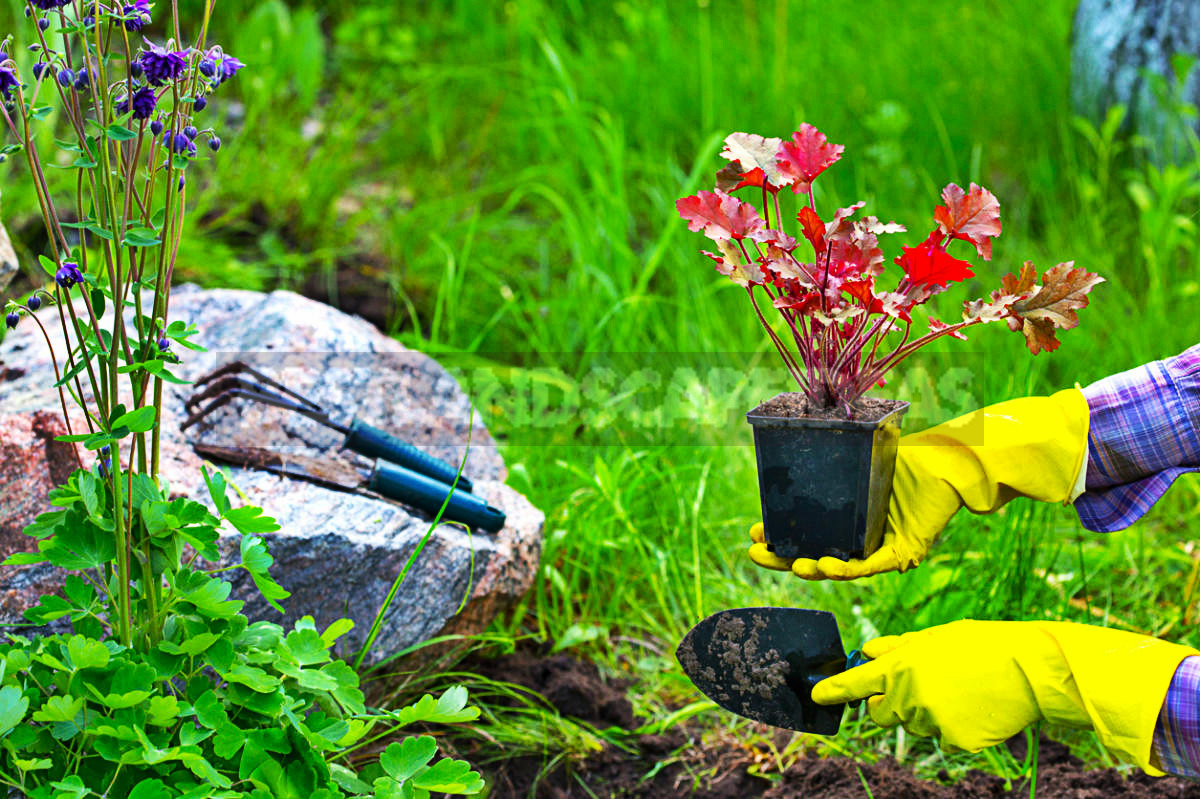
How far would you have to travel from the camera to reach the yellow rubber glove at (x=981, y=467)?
4.26 feet

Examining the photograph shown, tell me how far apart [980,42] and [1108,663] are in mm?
3608

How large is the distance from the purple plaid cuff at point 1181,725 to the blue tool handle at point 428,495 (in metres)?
1.09

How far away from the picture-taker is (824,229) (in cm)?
120

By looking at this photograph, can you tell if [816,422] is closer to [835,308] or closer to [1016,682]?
[835,308]

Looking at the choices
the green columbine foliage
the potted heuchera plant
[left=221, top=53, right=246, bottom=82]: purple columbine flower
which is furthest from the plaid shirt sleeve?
[left=221, top=53, right=246, bottom=82]: purple columbine flower

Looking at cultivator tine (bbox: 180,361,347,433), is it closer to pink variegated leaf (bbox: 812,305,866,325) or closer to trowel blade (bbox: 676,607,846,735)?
trowel blade (bbox: 676,607,846,735)

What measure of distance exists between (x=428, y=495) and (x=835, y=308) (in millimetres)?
861

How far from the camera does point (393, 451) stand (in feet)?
5.72

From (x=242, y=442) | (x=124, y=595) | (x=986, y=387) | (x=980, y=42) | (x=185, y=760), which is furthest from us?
(x=980, y=42)

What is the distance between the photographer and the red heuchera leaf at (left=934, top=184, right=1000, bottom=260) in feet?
3.78

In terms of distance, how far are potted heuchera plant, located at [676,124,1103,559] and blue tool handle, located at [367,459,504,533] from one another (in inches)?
25.8

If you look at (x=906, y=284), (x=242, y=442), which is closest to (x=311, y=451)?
(x=242, y=442)

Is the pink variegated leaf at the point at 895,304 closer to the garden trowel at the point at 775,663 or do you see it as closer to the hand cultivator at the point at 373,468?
the garden trowel at the point at 775,663

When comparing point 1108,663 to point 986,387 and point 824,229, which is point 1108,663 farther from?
point 986,387
